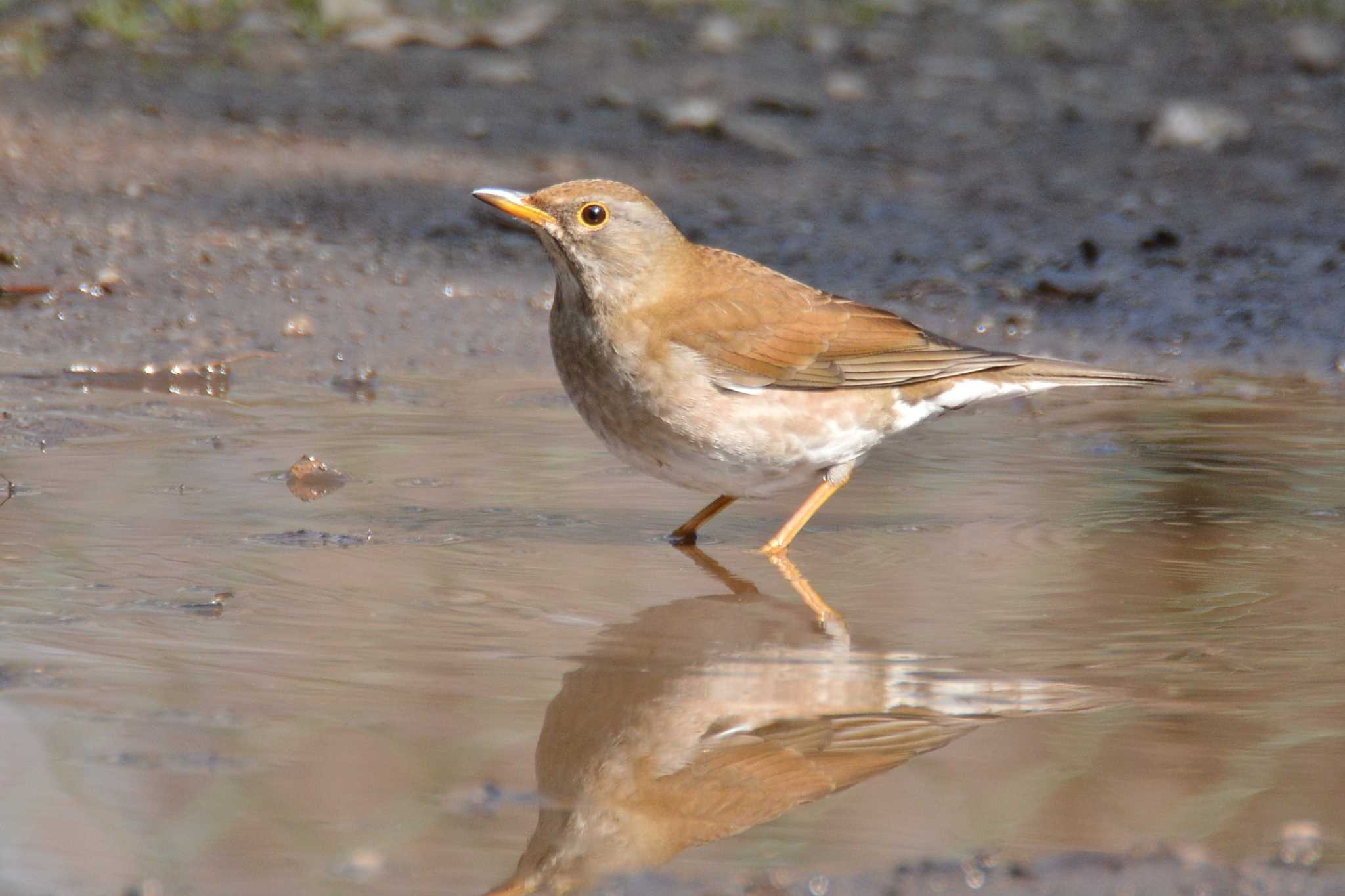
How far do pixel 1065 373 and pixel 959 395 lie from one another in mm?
341

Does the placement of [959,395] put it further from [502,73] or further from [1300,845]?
[502,73]

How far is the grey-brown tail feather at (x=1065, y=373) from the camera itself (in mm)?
5871

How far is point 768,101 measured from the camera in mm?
11883

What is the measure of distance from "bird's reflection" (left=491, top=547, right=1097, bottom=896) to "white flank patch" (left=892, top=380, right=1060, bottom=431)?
144 centimetres

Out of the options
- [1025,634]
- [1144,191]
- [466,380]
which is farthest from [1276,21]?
[1025,634]

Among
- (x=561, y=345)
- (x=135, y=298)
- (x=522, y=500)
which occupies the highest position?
(x=561, y=345)

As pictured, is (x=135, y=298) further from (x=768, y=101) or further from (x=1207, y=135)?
(x=1207, y=135)

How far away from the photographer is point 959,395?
600 cm

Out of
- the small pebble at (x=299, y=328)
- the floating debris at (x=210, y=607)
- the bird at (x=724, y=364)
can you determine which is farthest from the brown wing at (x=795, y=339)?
the small pebble at (x=299, y=328)

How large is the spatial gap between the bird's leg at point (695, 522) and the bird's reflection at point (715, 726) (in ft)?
2.70

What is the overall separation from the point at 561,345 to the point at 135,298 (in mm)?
3301

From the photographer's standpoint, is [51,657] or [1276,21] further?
[1276,21]

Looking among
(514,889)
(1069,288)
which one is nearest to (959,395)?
(1069,288)

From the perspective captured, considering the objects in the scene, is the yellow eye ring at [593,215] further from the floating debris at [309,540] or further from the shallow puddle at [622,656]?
the floating debris at [309,540]
